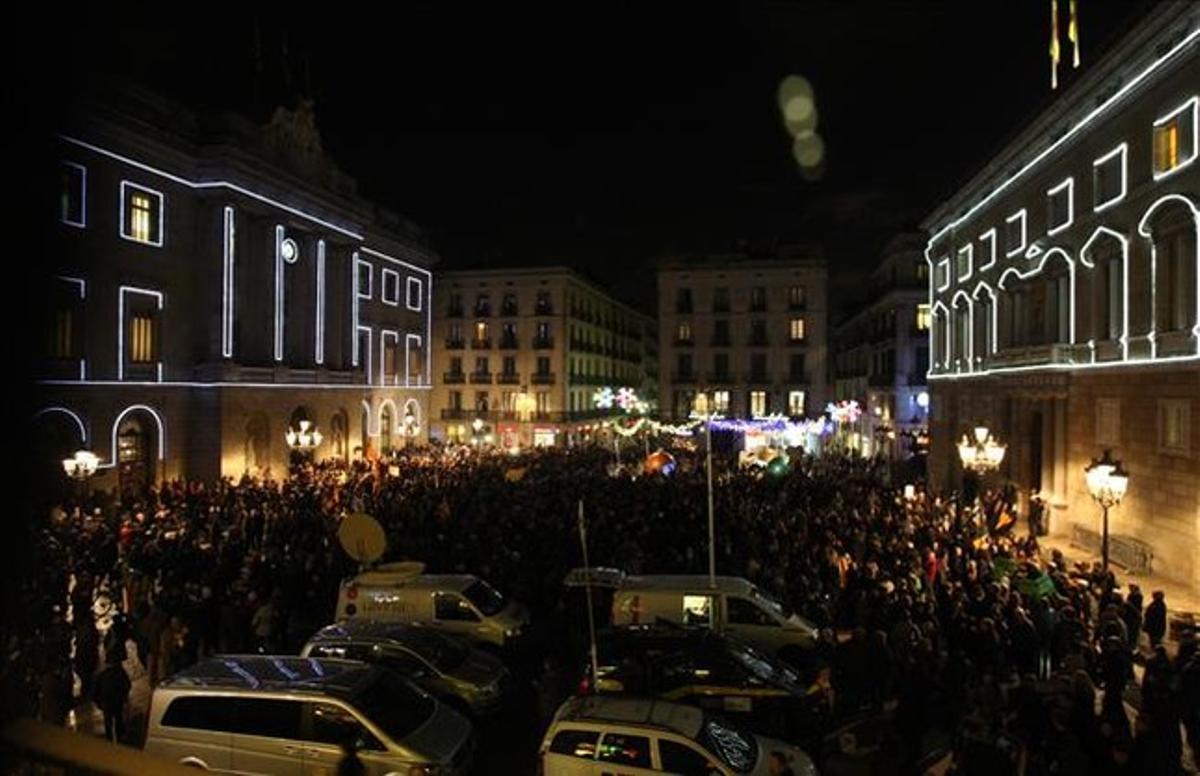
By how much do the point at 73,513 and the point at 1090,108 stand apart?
31018mm

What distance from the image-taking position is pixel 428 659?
11.7 m

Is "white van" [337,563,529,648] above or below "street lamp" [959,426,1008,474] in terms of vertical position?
below

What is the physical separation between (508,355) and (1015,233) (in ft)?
139

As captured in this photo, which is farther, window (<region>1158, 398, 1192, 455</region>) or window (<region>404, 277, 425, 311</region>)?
window (<region>404, 277, 425, 311</region>)

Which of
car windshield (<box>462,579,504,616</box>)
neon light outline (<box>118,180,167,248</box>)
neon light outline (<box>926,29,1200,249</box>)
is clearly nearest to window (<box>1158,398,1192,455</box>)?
neon light outline (<box>926,29,1200,249</box>)

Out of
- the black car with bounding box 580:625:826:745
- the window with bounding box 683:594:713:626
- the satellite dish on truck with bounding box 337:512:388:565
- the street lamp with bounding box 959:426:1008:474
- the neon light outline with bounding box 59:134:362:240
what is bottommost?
the black car with bounding box 580:625:826:745

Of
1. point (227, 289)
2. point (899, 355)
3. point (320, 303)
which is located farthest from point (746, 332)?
point (227, 289)

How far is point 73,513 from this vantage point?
80.5ft

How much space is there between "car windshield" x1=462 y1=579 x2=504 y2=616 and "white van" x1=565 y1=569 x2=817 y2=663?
2.13 metres

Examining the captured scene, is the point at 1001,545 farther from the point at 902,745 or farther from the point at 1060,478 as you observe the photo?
the point at 902,745

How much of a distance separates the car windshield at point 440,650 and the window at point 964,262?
3077cm

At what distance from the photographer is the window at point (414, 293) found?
55594 mm

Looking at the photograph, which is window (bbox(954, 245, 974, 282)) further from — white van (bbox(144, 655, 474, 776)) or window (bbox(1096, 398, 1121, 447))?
white van (bbox(144, 655, 474, 776))

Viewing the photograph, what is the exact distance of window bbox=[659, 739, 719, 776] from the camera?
8281mm
